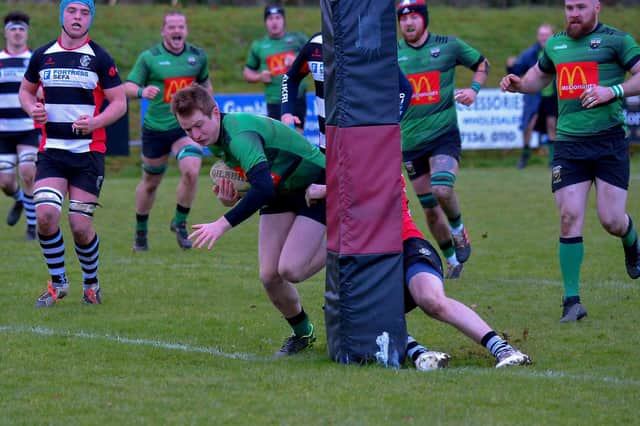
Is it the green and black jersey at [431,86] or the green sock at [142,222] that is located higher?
the green and black jersey at [431,86]

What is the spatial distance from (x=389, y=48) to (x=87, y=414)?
2.59 metres

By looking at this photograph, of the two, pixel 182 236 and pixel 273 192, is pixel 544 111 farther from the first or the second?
pixel 273 192

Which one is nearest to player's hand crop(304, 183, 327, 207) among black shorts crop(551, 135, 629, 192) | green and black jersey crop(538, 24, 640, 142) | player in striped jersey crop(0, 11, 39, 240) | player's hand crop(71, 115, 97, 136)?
black shorts crop(551, 135, 629, 192)

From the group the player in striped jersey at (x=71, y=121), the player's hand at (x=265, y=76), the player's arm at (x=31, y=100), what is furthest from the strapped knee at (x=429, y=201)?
the player's hand at (x=265, y=76)

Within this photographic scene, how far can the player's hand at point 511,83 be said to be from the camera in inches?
317

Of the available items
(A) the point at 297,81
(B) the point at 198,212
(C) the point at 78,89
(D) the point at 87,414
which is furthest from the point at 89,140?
(B) the point at 198,212

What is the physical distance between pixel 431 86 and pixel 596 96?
9.37 feet

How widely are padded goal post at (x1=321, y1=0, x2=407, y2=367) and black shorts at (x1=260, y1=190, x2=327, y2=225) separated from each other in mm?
508

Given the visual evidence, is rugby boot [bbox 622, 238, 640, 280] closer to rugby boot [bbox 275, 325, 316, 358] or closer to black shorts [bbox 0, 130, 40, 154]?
rugby boot [bbox 275, 325, 316, 358]

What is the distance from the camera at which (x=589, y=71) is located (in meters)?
7.90

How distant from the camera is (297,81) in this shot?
377 inches

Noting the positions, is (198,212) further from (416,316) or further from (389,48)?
(389,48)

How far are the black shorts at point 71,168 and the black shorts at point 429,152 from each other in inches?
121

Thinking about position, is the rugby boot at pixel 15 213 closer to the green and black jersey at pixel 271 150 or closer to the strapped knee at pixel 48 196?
the strapped knee at pixel 48 196
